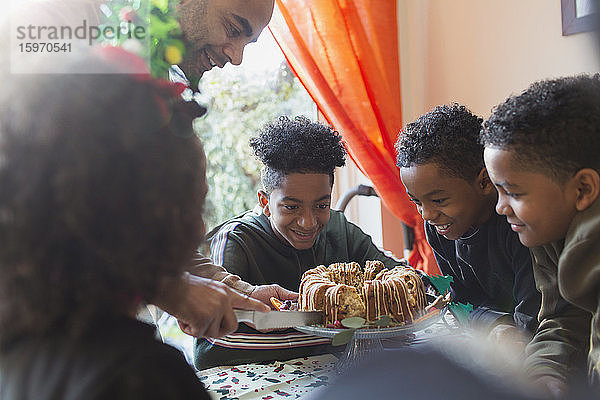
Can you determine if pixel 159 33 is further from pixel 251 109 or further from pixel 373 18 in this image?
pixel 373 18

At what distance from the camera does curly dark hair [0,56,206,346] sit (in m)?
0.45

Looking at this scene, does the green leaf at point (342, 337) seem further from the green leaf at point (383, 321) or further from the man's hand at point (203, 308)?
the man's hand at point (203, 308)

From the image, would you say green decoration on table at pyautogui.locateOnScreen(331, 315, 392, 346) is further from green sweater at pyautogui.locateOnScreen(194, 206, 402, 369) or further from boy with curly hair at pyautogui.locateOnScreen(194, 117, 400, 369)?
boy with curly hair at pyautogui.locateOnScreen(194, 117, 400, 369)

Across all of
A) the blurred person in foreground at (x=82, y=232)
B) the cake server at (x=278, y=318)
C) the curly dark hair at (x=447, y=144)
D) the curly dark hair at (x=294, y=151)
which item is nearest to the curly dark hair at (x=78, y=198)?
the blurred person in foreground at (x=82, y=232)

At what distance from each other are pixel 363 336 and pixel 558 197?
1.44ft

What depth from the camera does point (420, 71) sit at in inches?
94.5

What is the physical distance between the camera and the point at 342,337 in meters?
1.00

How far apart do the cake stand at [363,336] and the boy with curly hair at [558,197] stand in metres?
0.21

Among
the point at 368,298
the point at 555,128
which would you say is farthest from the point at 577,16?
the point at 368,298

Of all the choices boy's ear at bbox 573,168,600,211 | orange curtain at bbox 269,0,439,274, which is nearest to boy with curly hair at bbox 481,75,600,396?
→ boy's ear at bbox 573,168,600,211

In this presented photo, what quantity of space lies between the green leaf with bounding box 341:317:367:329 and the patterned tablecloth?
0.10 meters

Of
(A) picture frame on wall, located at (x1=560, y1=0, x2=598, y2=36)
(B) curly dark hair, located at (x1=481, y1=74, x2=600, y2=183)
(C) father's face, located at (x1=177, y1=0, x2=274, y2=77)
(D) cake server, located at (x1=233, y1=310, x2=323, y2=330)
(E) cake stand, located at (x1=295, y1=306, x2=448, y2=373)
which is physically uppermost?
(A) picture frame on wall, located at (x1=560, y1=0, x2=598, y2=36)

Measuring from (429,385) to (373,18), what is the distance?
216 cm

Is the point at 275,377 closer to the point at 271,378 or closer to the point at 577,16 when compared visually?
the point at 271,378
